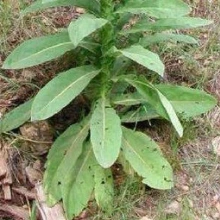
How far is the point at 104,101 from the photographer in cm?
309

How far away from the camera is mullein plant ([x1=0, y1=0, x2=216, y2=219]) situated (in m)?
2.81

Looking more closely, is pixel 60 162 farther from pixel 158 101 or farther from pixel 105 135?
pixel 158 101

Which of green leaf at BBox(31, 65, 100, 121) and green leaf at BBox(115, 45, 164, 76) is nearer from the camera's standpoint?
green leaf at BBox(115, 45, 164, 76)

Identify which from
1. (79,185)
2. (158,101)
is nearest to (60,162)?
(79,185)

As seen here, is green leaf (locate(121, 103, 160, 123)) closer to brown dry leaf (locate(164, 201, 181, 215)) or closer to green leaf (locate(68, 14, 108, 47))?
brown dry leaf (locate(164, 201, 181, 215))

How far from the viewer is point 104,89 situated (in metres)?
3.13

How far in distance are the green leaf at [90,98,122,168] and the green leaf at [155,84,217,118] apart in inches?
12.6

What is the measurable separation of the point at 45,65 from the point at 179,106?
78cm

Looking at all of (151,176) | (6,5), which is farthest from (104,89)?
(6,5)

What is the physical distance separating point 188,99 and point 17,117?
85cm

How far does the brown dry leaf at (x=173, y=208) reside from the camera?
3.16 meters

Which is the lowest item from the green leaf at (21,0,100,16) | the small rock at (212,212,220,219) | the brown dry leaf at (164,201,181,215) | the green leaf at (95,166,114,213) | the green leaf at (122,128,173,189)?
the small rock at (212,212,220,219)

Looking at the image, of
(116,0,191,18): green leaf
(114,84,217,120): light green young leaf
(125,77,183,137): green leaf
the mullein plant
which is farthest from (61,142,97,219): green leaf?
(116,0,191,18): green leaf

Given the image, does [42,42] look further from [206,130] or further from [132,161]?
[206,130]
